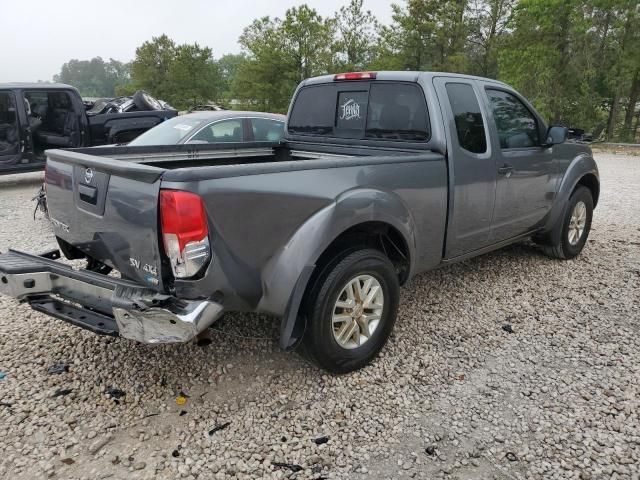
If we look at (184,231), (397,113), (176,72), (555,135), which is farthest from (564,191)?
(176,72)

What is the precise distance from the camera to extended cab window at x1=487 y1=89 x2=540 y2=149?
4234mm

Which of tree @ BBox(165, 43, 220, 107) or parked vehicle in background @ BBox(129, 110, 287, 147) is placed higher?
tree @ BBox(165, 43, 220, 107)

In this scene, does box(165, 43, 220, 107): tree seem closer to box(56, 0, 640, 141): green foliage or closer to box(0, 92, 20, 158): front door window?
box(56, 0, 640, 141): green foliage

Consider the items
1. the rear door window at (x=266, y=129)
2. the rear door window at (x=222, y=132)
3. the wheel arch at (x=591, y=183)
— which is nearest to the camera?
the wheel arch at (x=591, y=183)

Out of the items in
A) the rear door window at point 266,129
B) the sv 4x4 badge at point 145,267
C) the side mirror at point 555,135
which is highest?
the side mirror at point 555,135

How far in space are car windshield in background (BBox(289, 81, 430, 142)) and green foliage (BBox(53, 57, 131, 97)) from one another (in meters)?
114

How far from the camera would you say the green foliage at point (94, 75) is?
360 ft

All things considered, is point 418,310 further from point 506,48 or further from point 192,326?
point 506,48

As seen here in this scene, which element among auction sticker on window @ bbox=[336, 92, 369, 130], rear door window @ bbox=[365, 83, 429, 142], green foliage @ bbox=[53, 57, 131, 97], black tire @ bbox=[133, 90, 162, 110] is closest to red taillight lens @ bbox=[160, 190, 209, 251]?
rear door window @ bbox=[365, 83, 429, 142]

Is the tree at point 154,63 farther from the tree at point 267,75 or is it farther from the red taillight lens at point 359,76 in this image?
the red taillight lens at point 359,76

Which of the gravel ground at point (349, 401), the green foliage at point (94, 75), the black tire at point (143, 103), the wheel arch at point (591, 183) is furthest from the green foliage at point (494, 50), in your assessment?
the green foliage at point (94, 75)

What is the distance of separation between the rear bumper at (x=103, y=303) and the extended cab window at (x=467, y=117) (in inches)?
94.5

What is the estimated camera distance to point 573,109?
80.3ft

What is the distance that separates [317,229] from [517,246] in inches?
155
